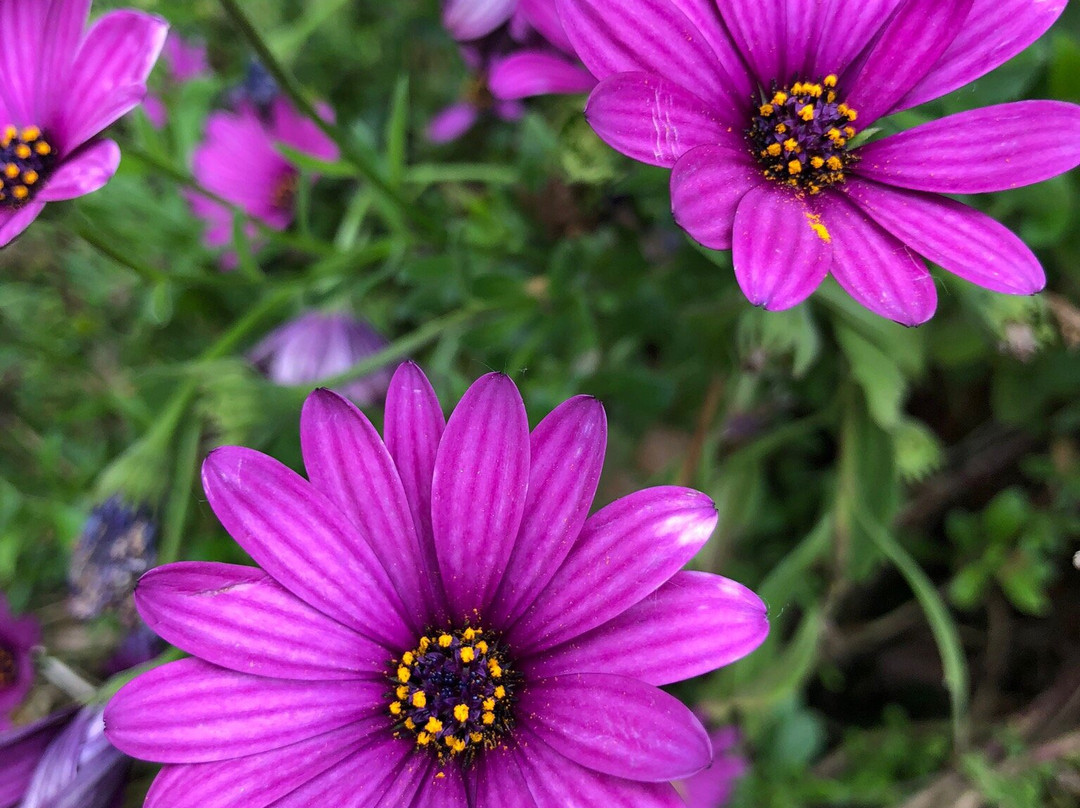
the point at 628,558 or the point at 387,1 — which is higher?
the point at 387,1

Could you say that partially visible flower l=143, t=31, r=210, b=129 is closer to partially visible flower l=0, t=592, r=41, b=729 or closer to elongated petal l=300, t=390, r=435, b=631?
partially visible flower l=0, t=592, r=41, b=729

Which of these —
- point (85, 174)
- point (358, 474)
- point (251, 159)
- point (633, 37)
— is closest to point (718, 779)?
point (358, 474)

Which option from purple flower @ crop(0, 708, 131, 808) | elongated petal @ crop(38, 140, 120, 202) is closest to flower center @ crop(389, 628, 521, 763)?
purple flower @ crop(0, 708, 131, 808)

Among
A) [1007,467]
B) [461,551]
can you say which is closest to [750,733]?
[1007,467]

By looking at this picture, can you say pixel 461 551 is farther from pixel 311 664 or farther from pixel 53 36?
pixel 53 36

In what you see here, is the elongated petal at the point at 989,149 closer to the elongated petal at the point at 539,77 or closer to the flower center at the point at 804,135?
the flower center at the point at 804,135

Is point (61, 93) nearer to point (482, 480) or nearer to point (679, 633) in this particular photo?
A: point (482, 480)
